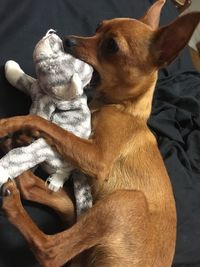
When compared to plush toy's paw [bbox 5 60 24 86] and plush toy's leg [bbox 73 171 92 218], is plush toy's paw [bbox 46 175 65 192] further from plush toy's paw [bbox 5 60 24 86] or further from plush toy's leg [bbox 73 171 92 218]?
plush toy's paw [bbox 5 60 24 86]

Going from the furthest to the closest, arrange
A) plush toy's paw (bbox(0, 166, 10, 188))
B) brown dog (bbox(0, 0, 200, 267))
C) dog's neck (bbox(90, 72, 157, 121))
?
dog's neck (bbox(90, 72, 157, 121))
brown dog (bbox(0, 0, 200, 267))
plush toy's paw (bbox(0, 166, 10, 188))

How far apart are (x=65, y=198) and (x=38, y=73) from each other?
0.57 meters

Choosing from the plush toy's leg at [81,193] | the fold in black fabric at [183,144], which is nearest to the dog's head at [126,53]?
the plush toy's leg at [81,193]

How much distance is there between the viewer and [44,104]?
5.49 ft

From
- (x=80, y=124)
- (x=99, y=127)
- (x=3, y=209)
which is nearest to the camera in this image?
(x=3, y=209)

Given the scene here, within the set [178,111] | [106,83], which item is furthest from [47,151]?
[178,111]

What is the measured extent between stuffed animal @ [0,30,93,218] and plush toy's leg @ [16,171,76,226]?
0.04 metres

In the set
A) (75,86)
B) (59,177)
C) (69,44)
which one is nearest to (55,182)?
(59,177)

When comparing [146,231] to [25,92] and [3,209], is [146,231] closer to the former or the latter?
[3,209]

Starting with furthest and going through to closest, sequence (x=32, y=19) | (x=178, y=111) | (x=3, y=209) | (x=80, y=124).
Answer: (x=178, y=111) → (x=32, y=19) → (x=80, y=124) → (x=3, y=209)

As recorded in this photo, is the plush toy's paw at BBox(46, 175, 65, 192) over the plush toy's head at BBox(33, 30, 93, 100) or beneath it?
beneath

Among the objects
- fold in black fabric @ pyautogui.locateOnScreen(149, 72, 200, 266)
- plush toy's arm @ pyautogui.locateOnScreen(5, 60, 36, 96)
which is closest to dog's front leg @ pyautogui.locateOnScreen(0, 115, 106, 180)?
plush toy's arm @ pyautogui.locateOnScreen(5, 60, 36, 96)

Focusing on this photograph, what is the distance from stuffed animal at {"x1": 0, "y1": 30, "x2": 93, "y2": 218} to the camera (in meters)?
1.54

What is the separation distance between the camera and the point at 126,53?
1897 mm
